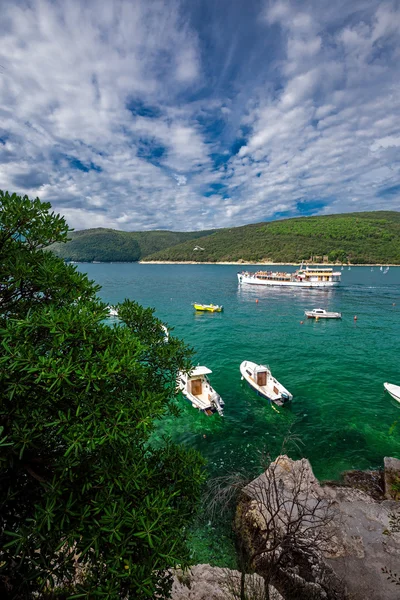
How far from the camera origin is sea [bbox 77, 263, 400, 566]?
1592 cm

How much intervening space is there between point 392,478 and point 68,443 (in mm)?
16174

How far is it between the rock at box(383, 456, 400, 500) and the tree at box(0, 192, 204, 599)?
13.0 meters

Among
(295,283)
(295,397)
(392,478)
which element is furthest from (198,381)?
(295,283)

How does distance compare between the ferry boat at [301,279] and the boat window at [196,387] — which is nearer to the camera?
the boat window at [196,387]

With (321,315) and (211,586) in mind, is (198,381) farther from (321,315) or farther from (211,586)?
(321,315)

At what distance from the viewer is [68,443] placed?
376 centimetres

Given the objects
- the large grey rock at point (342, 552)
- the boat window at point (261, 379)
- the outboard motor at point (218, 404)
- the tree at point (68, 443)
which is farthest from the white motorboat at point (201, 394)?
the tree at point (68, 443)

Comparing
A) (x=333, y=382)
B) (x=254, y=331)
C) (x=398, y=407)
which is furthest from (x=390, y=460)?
(x=254, y=331)

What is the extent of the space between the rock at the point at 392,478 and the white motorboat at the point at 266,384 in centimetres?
750

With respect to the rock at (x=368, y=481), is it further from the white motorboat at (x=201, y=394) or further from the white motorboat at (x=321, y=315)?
the white motorboat at (x=321, y=315)

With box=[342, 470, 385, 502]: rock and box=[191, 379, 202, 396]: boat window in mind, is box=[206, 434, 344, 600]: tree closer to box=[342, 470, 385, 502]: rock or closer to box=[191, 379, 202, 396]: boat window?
box=[342, 470, 385, 502]: rock

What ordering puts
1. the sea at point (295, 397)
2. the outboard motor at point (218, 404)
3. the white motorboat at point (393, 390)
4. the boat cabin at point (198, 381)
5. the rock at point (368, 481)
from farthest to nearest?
the boat cabin at point (198, 381) → the white motorboat at point (393, 390) → the outboard motor at point (218, 404) → the sea at point (295, 397) → the rock at point (368, 481)

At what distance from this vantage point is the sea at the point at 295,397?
52.2 ft

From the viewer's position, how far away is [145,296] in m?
75.6
